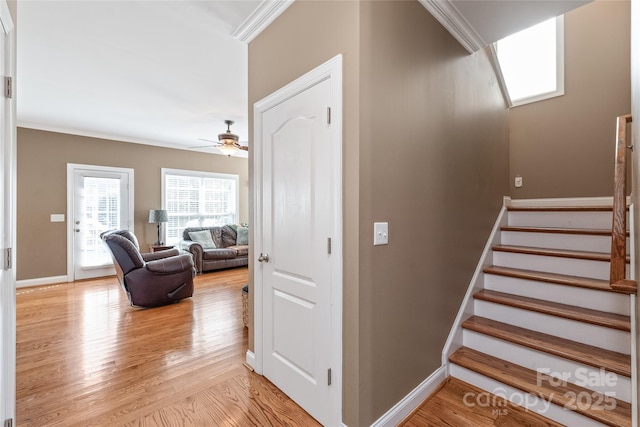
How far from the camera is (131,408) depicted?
184 cm

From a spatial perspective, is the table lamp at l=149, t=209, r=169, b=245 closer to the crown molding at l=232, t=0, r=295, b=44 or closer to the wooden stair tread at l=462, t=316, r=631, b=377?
the crown molding at l=232, t=0, r=295, b=44

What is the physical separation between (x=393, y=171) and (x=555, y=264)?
1869 millimetres

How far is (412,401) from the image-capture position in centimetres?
180

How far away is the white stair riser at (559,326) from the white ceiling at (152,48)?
2.19 meters

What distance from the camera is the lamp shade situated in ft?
18.8

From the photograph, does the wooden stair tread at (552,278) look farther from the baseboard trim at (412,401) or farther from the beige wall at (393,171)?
the baseboard trim at (412,401)

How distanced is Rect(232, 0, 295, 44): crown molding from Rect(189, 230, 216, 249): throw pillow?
4545 millimetres

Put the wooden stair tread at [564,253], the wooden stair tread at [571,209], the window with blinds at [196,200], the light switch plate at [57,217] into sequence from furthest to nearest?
the window with blinds at [196,200] < the light switch plate at [57,217] < the wooden stair tread at [571,209] < the wooden stair tread at [564,253]

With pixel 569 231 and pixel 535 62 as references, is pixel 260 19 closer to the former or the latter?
pixel 569 231

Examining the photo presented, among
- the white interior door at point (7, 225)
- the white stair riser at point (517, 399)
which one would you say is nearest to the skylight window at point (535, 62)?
the white stair riser at point (517, 399)

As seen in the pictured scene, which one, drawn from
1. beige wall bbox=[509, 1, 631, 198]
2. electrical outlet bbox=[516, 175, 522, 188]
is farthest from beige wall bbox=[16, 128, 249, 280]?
beige wall bbox=[509, 1, 631, 198]

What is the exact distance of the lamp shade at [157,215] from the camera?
18.8 feet

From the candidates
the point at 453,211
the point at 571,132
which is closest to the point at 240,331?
the point at 453,211

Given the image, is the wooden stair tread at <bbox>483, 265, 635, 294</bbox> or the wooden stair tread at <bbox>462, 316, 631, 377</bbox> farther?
the wooden stair tread at <bbox>483, 265, 635, 294</bbox>
